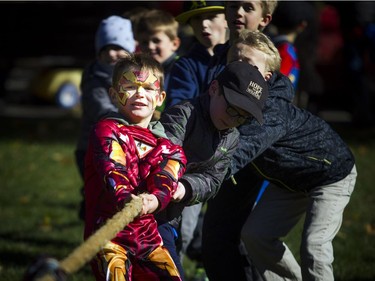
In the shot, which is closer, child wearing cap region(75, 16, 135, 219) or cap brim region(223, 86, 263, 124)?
cap brim region(223, 86, 263, 124)

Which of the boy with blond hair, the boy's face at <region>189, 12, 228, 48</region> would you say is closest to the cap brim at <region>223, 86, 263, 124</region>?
the boy's face at <region>189, 12, 228, 48</region>

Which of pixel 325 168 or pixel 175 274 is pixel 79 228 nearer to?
pixel 325 168

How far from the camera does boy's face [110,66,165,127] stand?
4.29m

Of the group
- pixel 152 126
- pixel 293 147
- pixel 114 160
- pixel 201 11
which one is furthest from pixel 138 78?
pixel 201 11

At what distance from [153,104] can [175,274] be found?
33.1 inches

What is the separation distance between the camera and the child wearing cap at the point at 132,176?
4.02m

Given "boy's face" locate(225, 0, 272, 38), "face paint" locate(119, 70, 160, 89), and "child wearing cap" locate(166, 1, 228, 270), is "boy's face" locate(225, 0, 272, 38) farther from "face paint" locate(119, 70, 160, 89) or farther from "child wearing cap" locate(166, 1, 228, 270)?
"face paint" locate(119, 70, 160, 89)

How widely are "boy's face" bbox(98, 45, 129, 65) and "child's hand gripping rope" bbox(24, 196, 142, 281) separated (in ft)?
10.6

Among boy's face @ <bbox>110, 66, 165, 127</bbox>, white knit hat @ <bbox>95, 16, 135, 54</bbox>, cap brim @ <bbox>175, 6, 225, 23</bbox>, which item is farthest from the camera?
white knit hat @ <bbox>95, 16, 135, 54</bbox>

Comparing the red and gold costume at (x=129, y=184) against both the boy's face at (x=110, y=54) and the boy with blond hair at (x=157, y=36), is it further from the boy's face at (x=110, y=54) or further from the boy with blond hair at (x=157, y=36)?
the boy's face at (x=110, y=54)

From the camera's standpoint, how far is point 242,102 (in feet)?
14.2

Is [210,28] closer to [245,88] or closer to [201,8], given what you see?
[201,8]

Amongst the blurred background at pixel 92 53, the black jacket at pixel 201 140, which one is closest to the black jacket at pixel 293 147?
the black jacket at pixel 201 140

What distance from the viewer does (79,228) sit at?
8258mm
